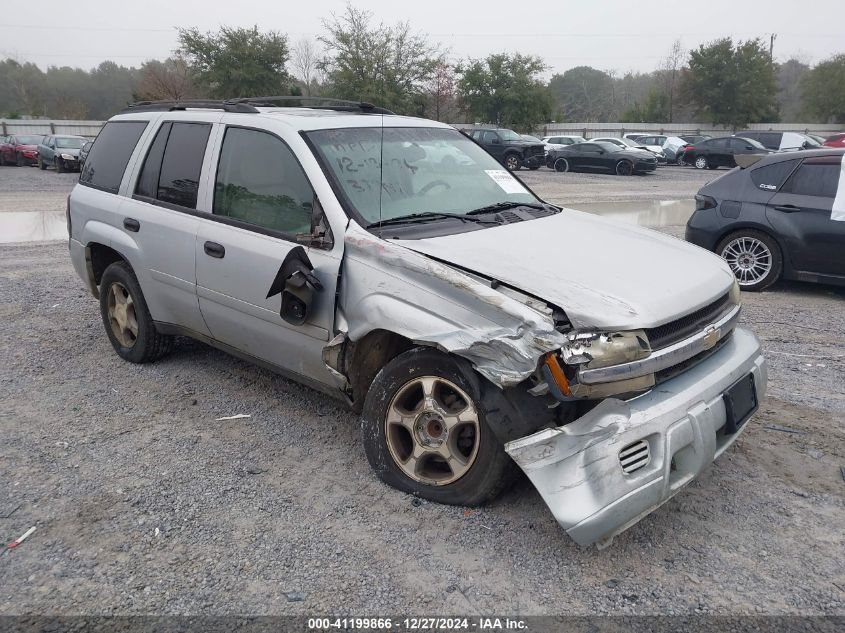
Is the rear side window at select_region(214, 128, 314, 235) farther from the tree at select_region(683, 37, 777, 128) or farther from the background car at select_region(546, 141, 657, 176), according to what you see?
the tree at select_region(683, 37, 777, 128)

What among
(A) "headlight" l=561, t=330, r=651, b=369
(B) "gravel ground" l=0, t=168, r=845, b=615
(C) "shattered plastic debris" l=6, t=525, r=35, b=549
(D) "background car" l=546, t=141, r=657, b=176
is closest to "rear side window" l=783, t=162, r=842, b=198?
(B) "gravel ground" l=0, t=168, r=845, b=615

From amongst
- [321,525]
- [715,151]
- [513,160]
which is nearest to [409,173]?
[321,525]

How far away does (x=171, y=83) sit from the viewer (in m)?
44.3

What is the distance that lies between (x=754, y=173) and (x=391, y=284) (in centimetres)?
601

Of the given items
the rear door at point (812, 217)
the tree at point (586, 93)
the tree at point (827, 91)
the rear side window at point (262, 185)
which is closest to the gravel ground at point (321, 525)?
the rear side window at point (262, 185)

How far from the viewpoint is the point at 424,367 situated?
10.3 feet

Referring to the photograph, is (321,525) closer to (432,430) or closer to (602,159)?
(432,430)

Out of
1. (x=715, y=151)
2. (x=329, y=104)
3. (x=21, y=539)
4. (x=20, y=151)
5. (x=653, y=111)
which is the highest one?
(x=653, y=111)

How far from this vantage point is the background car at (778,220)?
6.93 metres

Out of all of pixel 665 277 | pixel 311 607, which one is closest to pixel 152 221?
pixel 311 607

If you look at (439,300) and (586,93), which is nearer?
(439,300)

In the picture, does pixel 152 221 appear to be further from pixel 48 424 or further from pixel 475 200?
pixel 475 200

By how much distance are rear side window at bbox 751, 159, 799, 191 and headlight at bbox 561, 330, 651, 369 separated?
5664mm

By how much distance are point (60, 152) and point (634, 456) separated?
1111 inches
